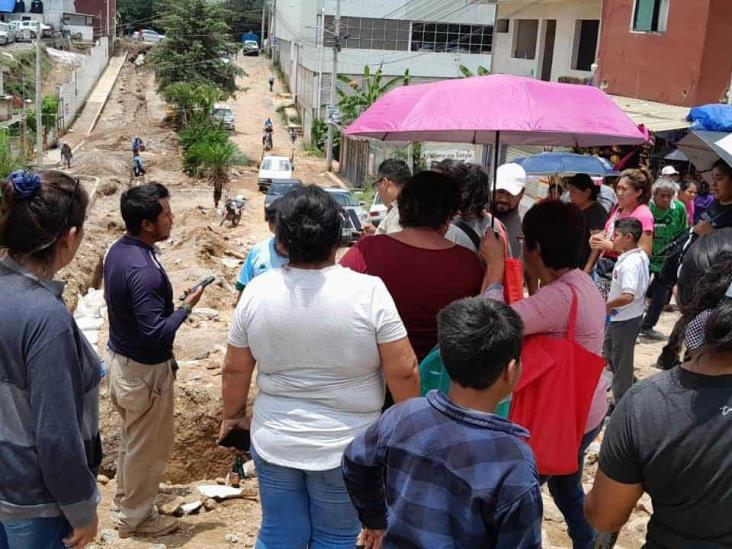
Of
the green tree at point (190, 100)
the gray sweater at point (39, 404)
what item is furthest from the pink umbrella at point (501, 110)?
the green tree at point (190, 100)

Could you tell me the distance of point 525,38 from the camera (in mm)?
24047

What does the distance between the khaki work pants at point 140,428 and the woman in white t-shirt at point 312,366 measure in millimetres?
1404

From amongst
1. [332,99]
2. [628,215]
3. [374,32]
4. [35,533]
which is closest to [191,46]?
[374,32]

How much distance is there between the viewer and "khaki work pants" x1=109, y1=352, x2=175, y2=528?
13.6 feet

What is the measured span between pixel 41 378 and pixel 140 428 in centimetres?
212

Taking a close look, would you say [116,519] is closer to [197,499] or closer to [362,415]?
[197,499]

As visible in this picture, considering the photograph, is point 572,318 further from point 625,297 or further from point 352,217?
point 352,217

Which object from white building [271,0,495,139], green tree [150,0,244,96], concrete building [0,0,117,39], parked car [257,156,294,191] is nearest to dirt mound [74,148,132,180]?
parked car [257,156,294,191]

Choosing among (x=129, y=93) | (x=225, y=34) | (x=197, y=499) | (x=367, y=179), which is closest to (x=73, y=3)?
(x=129, y=93)

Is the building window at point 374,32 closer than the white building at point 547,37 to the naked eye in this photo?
Result: No

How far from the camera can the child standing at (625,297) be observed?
5320 millimetres

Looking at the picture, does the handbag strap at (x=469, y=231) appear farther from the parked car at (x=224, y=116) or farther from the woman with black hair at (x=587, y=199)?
the parked car at (x=224, y=116)

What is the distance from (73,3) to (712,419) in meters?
73.0

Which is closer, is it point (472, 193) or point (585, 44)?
point (472, 193)
